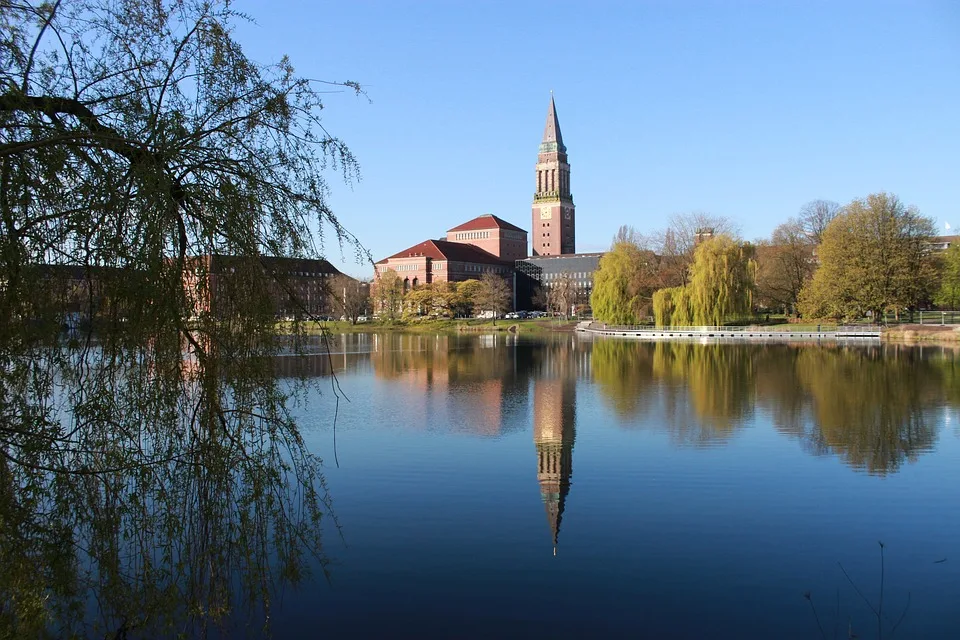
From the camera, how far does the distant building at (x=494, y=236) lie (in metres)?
108

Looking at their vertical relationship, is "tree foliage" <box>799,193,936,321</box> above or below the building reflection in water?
above

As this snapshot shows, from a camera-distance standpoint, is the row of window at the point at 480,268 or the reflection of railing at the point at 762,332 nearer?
the reflection of railing at the point at 762,332

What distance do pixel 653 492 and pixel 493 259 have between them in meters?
93.6

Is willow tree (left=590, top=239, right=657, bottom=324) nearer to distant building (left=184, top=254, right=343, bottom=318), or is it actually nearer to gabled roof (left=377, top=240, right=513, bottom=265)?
gabled roof (left=377, top=240, right=513, bottom=265)

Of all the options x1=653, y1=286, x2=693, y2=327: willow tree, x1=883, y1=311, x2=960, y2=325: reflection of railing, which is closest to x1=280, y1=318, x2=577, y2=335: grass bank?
x1=653, y1=286, x2=693, y2=327: willow tree

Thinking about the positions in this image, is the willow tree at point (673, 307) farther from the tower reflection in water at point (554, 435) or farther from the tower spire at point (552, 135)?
the tower spire at point (552, 135)

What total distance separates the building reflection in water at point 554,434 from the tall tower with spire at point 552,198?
84546 mm

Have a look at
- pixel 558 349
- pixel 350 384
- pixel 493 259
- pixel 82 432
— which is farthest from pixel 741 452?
pixel 493 259

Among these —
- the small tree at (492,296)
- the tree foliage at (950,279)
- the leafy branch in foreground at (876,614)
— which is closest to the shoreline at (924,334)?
the tree foliage at (950,279)

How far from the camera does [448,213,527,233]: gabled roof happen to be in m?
110

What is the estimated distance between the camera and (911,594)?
22.8 ft

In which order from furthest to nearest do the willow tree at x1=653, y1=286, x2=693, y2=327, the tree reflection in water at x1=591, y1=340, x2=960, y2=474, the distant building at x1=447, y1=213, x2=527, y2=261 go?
the distant building at x1=447, y1=213, x2=527, y2=261, the willow tree at x1=653, y1=286, x2=693, y2=327, the tree reflection in water at x1=591, y1=340, x2=960, y2=474

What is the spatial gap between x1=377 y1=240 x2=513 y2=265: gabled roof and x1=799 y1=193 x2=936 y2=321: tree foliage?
5482cm

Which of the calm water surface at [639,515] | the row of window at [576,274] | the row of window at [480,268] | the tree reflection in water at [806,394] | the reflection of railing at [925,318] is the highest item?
the row of window at [480,268]
